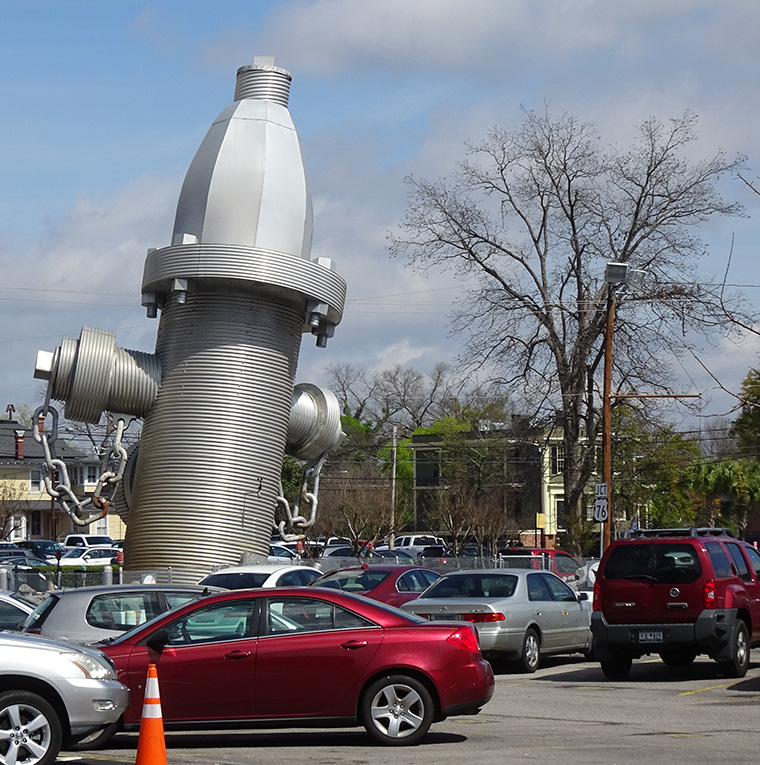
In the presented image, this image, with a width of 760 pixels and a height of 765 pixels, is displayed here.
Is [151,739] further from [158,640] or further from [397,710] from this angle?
[397,710]

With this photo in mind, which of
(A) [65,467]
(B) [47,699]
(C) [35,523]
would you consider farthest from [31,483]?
(B) [47,699]

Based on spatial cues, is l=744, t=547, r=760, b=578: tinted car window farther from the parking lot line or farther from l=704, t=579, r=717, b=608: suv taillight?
the parking lot line

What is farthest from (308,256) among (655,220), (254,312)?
(655,220)

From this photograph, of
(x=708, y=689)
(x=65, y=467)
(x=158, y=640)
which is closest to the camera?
(x=158, y=640)

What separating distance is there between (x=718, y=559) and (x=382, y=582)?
598cm

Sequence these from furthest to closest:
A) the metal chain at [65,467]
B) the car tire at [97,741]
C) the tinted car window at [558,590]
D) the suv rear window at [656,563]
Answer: the metal chain at [65,467] < the tinted car window at [558,590] < the suv rear window at [656,563] < the car tire at [97,741]

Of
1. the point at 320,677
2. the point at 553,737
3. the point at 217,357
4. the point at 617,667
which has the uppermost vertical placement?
the point at 217,357

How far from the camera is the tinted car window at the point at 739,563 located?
56.1 ft

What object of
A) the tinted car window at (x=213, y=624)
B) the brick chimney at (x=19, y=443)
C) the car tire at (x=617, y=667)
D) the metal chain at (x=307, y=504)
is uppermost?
the brick chimney at (x=19, y=443)

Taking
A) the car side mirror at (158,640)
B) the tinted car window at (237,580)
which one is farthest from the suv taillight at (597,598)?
the car side mirror at (158,640)

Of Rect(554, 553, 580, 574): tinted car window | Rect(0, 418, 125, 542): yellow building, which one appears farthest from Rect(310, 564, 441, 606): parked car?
Rect(0, 418, 125, 542): yellow building

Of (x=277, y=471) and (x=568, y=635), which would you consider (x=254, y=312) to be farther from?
(x=568, y=635)

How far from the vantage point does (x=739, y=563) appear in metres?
17.3

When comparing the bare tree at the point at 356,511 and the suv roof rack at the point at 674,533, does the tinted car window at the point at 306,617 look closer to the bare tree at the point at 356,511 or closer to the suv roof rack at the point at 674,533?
the suv roof rack at the point at 674,533
